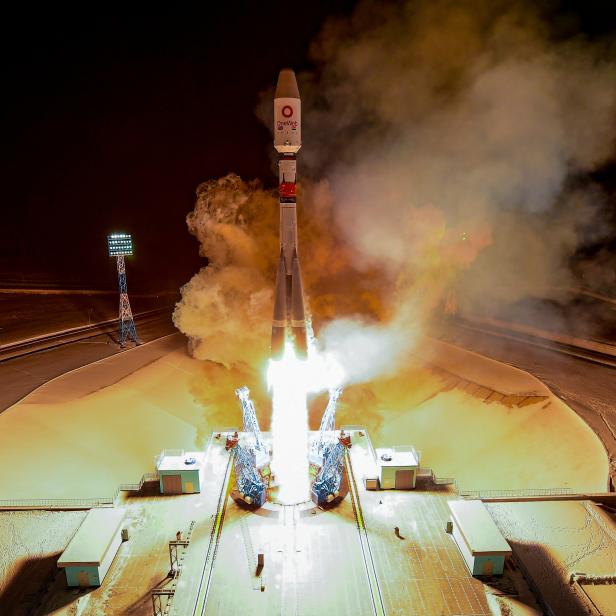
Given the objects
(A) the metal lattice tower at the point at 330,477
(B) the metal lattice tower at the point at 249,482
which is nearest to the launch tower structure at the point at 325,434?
(A) the metal lattice tower at the point at 330,477

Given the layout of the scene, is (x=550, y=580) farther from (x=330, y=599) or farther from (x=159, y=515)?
A: (x=159, y=515)

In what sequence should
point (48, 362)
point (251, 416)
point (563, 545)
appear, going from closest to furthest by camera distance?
point (563, 545)
point (251, 416)
point (48, 362)

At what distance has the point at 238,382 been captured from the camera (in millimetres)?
34188

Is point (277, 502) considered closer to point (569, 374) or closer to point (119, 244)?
point (569, 374)

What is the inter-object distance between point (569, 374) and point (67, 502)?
29.2 meters

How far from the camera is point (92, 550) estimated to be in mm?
15891

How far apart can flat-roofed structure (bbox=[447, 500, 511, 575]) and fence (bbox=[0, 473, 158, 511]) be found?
12.6 meters

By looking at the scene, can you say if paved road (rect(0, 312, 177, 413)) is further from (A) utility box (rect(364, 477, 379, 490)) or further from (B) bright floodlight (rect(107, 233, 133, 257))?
(A) utility box (rect(364, 477, 379, 490))

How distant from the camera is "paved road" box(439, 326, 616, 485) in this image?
83.7 ft

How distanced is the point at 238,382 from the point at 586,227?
36240 mm

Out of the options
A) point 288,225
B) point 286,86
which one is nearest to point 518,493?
point 288,225

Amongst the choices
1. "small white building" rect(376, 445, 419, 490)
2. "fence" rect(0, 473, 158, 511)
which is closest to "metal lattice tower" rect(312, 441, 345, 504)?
"small white building" rect(376, 445, 419, 490)

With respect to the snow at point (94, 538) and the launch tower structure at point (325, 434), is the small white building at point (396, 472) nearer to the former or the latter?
the launch tower structure at point (325, 434)

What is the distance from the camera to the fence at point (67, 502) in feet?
66.0
